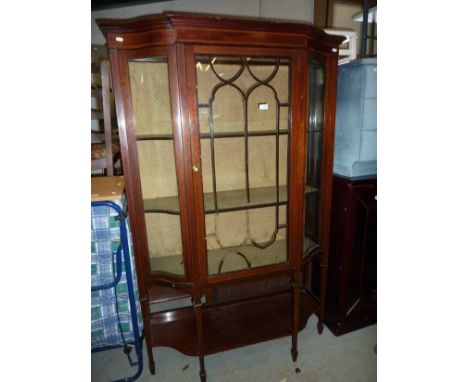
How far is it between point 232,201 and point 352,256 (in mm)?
865

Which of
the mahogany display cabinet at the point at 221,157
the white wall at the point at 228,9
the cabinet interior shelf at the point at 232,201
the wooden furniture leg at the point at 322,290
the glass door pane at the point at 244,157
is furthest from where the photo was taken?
the white wall at the point at 228,9

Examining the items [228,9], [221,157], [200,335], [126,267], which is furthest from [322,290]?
[228,9]

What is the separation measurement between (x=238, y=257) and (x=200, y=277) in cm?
25

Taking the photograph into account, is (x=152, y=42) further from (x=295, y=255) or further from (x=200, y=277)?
(x=295, y=255)

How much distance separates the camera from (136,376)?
158cm

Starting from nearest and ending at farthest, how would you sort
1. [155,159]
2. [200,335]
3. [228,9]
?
[155,159], [200,335], [228,9]

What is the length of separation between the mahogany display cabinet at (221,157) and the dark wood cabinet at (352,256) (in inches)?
5.3

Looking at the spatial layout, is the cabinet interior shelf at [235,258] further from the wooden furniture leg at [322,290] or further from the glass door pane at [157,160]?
the wooden furniture leg at [322,290]

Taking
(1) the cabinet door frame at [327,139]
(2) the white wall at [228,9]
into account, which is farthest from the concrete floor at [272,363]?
(2) the white wall at [228,9]

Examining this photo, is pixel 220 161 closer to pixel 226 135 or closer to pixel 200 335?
pixel 226 135

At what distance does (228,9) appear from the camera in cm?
256

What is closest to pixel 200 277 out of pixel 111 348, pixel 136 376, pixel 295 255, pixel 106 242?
pixel 295 255

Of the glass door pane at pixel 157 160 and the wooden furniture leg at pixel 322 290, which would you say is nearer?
the glass door pane at pixel 157 160

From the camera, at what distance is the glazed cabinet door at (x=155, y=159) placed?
3.96ft
